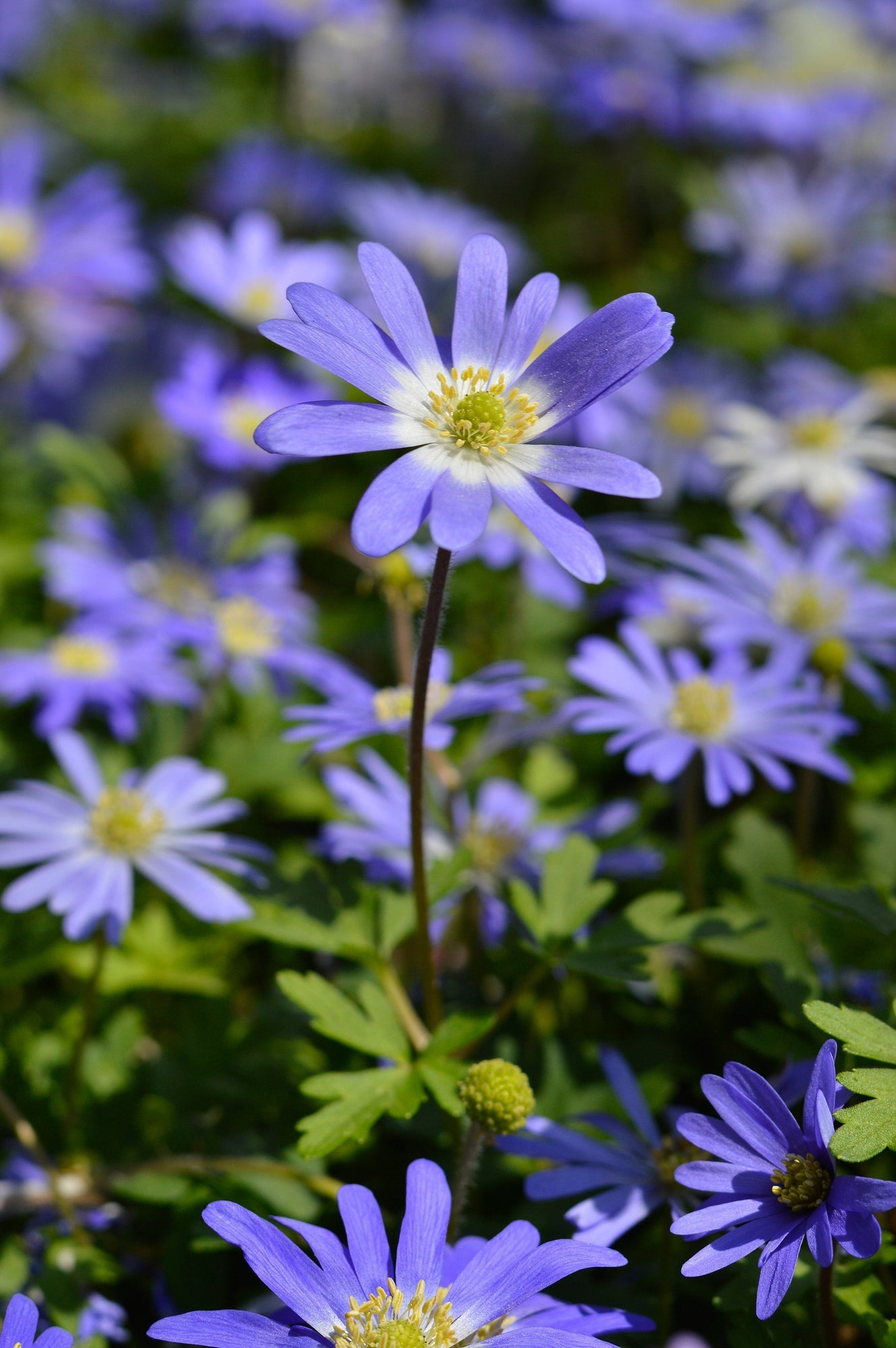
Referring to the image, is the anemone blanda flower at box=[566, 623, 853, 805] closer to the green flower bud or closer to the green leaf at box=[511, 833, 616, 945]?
the green leaf at box=[511, 833, 616, 945]

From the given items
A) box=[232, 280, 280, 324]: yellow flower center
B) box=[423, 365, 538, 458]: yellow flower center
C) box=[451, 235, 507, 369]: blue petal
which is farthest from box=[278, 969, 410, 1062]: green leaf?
box=[232, 280, 280, 324]: yellow flower center

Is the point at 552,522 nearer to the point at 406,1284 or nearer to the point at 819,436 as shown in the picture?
the point at 406,1284

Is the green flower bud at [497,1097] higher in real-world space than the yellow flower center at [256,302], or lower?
lower

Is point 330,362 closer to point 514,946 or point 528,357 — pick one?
point 528,357

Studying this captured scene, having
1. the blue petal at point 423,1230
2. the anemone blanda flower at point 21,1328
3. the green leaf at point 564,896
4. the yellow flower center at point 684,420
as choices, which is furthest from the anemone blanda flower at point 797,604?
the anemone blanda flower at point 21,1328

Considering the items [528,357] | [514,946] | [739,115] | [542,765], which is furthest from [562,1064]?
[739,115]

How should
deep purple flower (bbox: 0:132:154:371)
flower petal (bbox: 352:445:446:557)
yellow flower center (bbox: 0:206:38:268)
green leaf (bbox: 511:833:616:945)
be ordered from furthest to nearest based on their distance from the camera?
yellow flower center (bbox: 0:206:38:268), deep purple flower (bbox: 0:132:154:371), green leaf (bbox: 511:833:616:945), flower petal (bbox: 352:445:446:557)

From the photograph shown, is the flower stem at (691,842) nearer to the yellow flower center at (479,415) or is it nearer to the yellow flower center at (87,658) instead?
the yellow flower center at (479,415)
